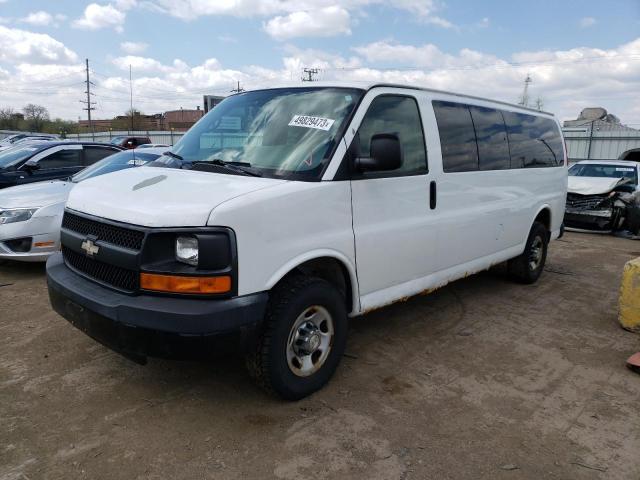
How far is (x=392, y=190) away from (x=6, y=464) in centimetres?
287

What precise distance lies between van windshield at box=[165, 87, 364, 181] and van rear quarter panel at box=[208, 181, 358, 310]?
0.19 metres

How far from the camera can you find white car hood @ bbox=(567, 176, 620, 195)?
10.9 m

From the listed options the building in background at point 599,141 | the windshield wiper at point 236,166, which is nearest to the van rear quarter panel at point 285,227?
the windshield wiper at point 236,166

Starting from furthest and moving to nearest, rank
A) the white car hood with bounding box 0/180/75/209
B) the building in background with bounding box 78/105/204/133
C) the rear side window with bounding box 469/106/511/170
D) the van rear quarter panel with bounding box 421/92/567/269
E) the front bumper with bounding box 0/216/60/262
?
the building in background with bounding box 78/105/204/133, the white car hood with bounding box 0/180/75/209, the front bumper with bounding box 0/216/60/262, the rear side window with bounding box 469/106/511/170, the van rear quarter panel with bounding box 421/92/567/269

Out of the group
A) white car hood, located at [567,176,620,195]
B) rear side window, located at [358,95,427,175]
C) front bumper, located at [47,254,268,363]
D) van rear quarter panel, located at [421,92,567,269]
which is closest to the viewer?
front bumper, located at [47,254,268,363]

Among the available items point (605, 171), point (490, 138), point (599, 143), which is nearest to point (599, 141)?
point (599, 143)

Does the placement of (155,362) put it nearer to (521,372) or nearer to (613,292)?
(521,372)

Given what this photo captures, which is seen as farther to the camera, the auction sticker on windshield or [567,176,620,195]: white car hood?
[567,176,620,195]: white car hood

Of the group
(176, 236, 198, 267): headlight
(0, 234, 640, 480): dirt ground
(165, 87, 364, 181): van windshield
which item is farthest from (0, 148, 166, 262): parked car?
(176, 236, 198, 267): headlight

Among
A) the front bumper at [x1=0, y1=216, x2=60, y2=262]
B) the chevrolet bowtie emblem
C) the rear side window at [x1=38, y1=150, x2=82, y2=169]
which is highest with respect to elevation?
the rear side window at [x1=38, y1=150, x2=82, y2=169]

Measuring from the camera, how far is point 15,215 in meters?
5.71

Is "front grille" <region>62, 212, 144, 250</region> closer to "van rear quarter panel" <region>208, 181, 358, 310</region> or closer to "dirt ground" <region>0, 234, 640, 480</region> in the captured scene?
"van rear quarter panel" <region>208, 181, 358, 310</region>

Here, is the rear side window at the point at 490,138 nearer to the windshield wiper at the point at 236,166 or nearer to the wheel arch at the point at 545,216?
the wheel arch at the point at 545,216

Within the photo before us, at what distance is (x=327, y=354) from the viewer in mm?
3355
